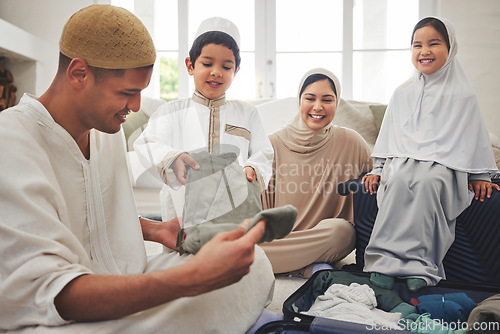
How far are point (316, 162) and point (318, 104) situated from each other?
9.0 inches

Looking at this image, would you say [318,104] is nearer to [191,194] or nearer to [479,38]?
[191,194]

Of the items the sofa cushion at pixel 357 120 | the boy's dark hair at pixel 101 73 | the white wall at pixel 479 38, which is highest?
the white wall at pixel 479 38

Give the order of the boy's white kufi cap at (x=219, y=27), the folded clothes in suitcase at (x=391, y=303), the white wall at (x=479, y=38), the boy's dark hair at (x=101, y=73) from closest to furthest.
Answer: the boy's dark hair at (x=101, y=73), the folded clothes in suitcase at (x=391, y=303), the boy's white kufi cap at (x=219, y=27), the white wall at (x=479, y=38)

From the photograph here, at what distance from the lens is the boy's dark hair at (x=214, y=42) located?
1.27 meters

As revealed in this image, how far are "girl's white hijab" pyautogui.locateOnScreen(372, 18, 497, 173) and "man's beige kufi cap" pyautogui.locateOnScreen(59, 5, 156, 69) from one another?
3.64ft

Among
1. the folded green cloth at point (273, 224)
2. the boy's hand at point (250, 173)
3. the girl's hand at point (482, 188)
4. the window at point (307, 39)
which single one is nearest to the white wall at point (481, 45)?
the window at point (307, 39)

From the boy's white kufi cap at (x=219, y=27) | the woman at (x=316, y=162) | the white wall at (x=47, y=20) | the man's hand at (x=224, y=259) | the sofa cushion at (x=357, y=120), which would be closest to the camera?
the man's hand at (x=224, y=259)

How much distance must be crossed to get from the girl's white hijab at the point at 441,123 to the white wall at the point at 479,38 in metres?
2.00

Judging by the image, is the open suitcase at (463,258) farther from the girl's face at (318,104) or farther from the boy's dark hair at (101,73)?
the boy's dark hair at (101,73)

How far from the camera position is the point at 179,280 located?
1.98 ft

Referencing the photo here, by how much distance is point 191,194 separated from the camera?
90cm

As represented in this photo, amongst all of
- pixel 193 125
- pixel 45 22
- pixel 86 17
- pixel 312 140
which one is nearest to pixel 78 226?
pixel 86 17

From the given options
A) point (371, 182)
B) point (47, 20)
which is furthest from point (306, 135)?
point (47, 20)

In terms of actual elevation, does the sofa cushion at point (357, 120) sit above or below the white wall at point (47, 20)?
below
